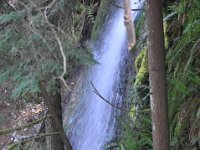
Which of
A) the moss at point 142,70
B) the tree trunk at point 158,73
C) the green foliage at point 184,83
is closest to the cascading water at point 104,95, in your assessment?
the moss at point 142,70

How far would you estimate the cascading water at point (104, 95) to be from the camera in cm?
905

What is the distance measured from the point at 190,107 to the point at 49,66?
6.10ft

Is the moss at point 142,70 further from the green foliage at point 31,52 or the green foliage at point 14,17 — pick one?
the green foliage at point 14,17

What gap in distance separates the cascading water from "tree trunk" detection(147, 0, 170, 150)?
4.57 m

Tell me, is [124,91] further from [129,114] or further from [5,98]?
[5,98]

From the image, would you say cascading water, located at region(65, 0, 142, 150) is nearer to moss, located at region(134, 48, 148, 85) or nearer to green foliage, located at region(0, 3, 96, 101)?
moss, located at region(134, 48, 148, 85)

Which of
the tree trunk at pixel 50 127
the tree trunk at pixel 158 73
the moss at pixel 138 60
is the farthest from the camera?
the moss at pixel 138 60

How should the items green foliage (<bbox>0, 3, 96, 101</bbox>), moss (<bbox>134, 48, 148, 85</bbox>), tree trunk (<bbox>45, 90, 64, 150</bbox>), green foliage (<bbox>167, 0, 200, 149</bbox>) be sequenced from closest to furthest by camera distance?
green foliage (<bbox>0, 3, 96, 101</bbox>) < green foliage (<bbox>167, 0, 200, 149</bbox>) < tree trunk (<bbox>45, 90, 64, 150</bbox>) < moss (<bbox>134, 48, 148, 85</bbox>)

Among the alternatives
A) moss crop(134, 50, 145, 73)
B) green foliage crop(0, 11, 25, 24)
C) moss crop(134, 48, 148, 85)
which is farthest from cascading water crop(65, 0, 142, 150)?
green foliage crop(0, 11, 25, 24)

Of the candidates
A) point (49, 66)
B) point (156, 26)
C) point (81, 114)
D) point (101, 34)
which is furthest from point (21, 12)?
point (101, 34)

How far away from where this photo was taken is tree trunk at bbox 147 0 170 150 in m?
3.81

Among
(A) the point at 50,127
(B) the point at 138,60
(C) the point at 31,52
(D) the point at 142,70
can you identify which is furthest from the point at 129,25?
(B) the point at 138,60

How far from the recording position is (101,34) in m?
11.6

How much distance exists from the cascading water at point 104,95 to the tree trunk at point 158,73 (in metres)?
4.57
